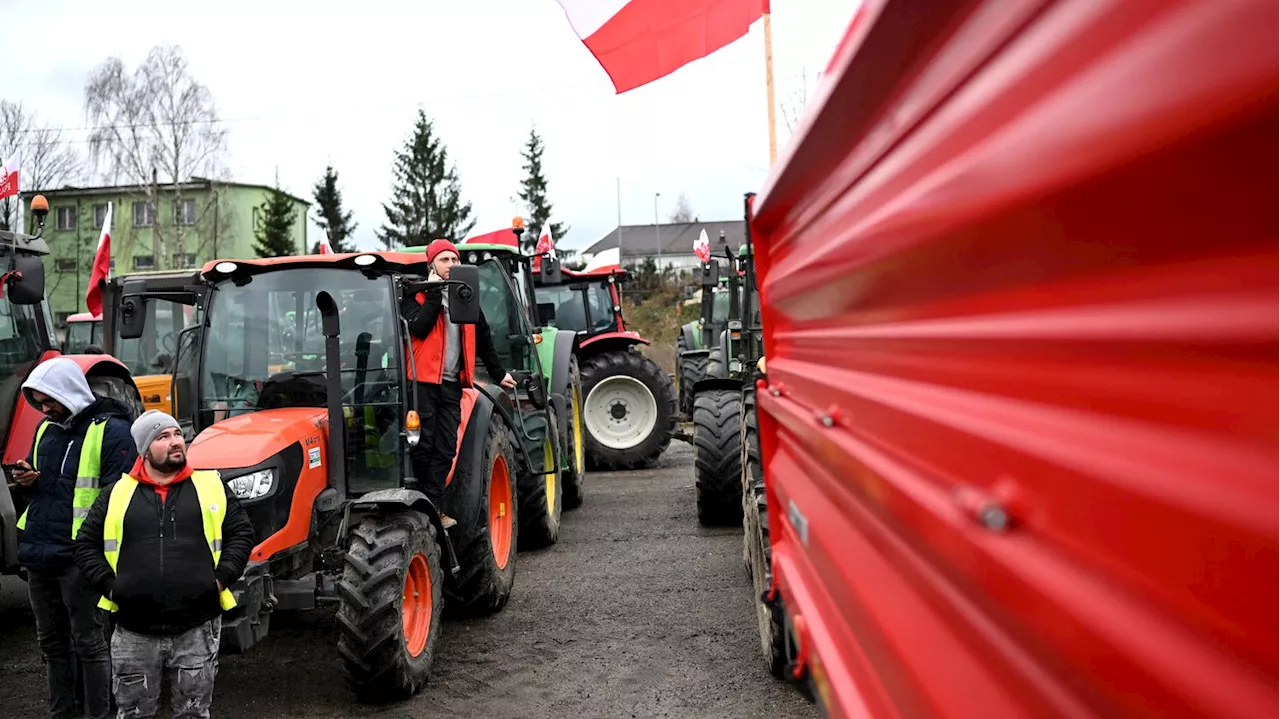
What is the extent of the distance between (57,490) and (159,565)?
1125 mm

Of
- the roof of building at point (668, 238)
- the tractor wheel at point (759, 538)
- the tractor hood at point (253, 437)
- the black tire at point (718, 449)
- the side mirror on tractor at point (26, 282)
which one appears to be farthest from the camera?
the roof of building at point (668, 238)

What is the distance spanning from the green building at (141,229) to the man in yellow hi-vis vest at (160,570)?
30.6 meters

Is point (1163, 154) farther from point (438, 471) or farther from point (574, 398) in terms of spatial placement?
point (574, 398)

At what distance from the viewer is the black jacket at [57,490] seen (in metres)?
4.18

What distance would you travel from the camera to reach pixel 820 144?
2.18 meters

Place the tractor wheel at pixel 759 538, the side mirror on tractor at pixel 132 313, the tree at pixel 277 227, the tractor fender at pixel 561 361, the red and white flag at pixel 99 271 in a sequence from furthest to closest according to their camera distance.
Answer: the tree at pixel 277 227
the red and white flag at pixel 99 271
the tractor fender at pixel 561 361
the side mirror on tractor at pixel 132 313
the tractor wheel at pixel 759 538

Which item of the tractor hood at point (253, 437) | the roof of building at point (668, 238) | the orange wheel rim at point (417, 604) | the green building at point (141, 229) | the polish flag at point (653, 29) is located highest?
the roof of building at point (668, 238)

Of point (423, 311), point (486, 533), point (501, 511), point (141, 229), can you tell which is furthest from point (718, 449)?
point (141, 229)

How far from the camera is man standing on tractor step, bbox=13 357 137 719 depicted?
4.18m

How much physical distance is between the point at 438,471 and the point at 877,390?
12.1 ft

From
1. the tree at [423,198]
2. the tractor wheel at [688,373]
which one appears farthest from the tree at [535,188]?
the tractor wheel at [688,373]

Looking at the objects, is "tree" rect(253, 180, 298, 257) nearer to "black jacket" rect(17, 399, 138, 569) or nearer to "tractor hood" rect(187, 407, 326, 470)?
"tractor hood" rect(187, 407, 326, 470)

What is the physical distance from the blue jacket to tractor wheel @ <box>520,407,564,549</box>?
3148mm

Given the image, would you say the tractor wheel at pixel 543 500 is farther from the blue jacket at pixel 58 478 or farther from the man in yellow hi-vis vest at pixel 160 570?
the man in yellow hi-vis vest at pixel 160 570
